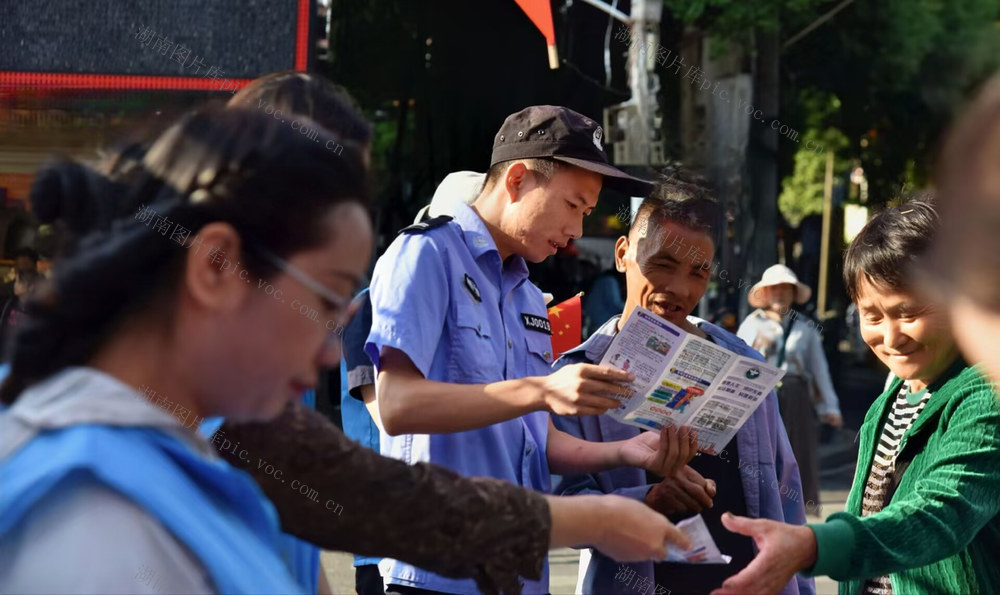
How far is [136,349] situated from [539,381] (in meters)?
1.32

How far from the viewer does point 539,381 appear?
2.52m

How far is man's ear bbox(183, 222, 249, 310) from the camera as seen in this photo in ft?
4.23

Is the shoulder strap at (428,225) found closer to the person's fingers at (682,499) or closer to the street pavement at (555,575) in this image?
the person's fingers at (682,499)

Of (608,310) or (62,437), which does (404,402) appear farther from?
(608,310)

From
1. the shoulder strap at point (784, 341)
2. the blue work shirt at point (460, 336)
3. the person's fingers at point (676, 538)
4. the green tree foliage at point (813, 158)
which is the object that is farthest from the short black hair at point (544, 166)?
the green tree foliage at point (813, 158)

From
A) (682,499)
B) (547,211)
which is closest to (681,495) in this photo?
(682,499)

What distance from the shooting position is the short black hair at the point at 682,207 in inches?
124

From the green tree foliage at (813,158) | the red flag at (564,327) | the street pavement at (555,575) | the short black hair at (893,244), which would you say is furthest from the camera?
the green tree foliage at (813,158)

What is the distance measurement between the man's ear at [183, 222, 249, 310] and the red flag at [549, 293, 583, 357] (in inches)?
103

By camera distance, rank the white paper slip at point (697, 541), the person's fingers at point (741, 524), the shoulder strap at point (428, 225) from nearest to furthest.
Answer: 1. the white paper slip at point (697, 541)
2. the person's fingers at point (741, 524)
3. the shoulder strap at point (428, 225)

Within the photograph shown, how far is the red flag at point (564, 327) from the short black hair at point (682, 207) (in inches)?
27.6

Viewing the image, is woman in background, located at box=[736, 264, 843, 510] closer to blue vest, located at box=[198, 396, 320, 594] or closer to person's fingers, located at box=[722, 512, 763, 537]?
person's fingers, located at box=[722, 512, 763, 537]

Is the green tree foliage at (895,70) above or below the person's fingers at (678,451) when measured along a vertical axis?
above

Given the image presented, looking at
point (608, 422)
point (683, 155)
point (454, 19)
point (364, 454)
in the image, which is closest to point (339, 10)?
point (454, 19)
